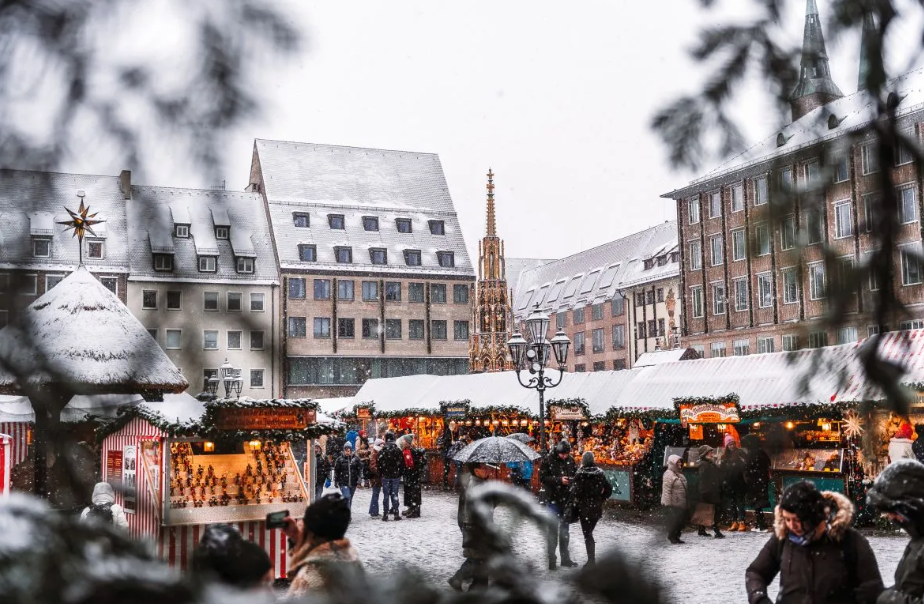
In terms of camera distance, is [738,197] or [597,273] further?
[597,273]

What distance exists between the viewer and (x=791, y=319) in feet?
5.17

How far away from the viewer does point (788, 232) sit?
64.2 inches

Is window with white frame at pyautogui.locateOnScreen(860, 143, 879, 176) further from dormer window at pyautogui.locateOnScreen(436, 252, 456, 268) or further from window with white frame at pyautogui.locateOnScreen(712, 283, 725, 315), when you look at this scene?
dormer window at pyautogui.locateOnScreen(436, 252, 456, 268)

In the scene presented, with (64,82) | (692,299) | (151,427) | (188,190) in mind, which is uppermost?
(692,299)

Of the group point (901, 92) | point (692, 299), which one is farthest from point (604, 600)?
point (692, 299)

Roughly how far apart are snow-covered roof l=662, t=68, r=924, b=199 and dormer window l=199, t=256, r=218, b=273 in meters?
0.95

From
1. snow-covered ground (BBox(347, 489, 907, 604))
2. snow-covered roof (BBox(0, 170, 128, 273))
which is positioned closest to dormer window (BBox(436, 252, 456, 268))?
snow-covered ground (BBox(347, 489, 907, 604))

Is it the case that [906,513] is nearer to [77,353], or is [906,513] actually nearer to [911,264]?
[911,264]

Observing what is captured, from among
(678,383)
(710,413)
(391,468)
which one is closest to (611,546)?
(710,413)

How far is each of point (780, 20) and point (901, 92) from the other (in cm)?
32

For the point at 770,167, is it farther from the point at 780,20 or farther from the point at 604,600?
the point at 604,600

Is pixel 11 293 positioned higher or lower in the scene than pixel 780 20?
lower

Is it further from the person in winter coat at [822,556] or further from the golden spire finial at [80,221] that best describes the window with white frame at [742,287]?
the person in winter coat at [822,556]

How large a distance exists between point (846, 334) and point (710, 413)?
15.9 m
